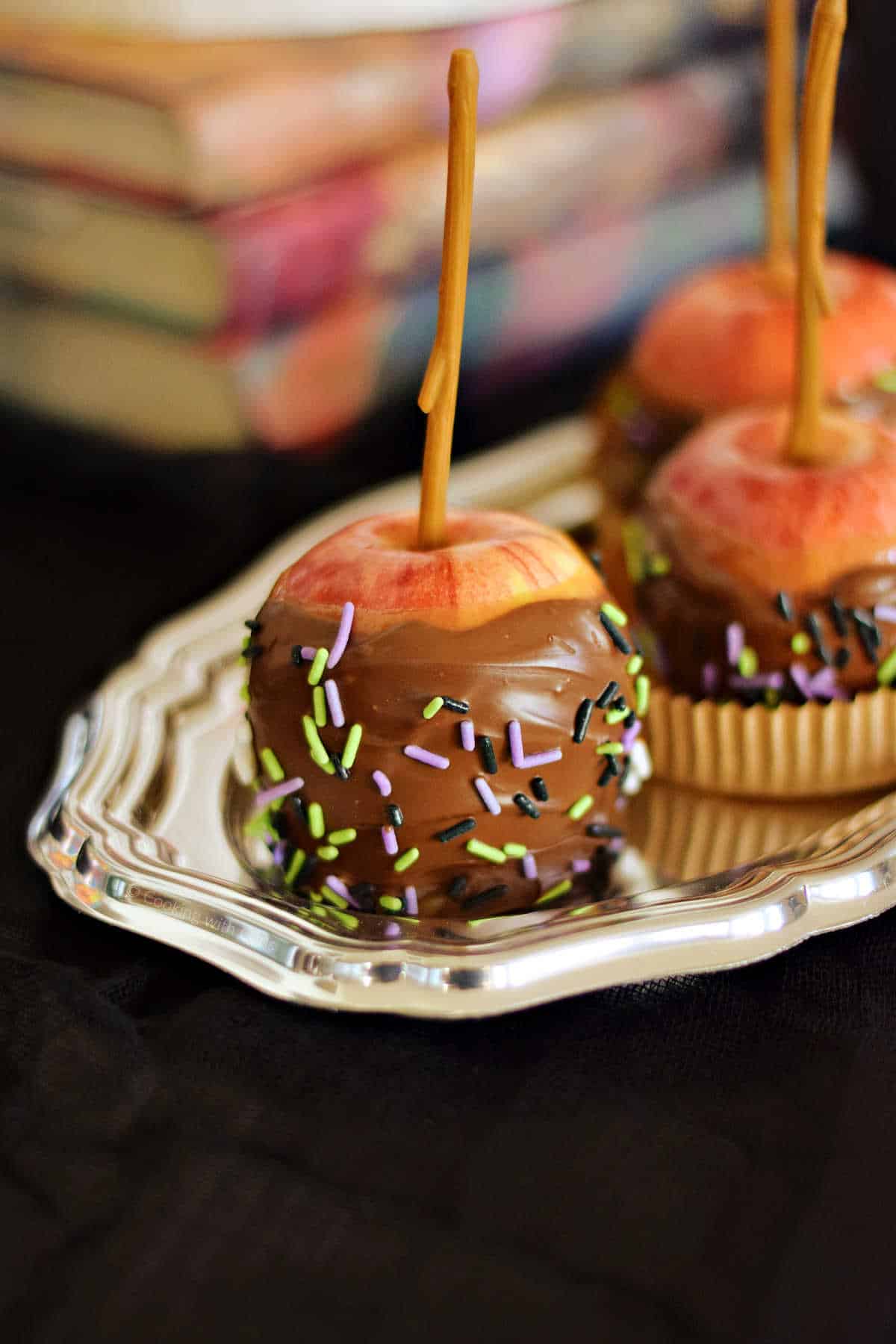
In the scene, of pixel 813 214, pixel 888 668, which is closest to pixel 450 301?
pixel 813 214

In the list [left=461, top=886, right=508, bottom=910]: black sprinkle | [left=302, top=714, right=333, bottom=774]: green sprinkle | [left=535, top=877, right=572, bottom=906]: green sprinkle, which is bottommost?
[left=535, top=877, right=572, bottom=906]: green sprinkle

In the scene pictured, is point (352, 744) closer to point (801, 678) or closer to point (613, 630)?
point (613, 630)

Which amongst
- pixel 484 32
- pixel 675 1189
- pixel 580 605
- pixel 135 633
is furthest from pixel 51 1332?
pixel 484 32

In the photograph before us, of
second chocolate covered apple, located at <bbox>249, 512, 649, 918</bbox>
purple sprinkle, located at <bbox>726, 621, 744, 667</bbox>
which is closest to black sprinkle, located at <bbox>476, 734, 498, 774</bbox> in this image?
second chocolate covered apple, located at <bbox>249, 512, 649, 918</bbox>

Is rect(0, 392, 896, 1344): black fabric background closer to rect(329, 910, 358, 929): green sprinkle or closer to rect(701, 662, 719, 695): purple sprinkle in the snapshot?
rect(329, 910, 358, 929): green sprinkle

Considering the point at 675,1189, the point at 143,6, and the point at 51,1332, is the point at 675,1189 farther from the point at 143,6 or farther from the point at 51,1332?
the point at 143,6

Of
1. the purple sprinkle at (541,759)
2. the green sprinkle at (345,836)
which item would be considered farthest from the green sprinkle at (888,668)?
the green sprinkle at (345,836)
